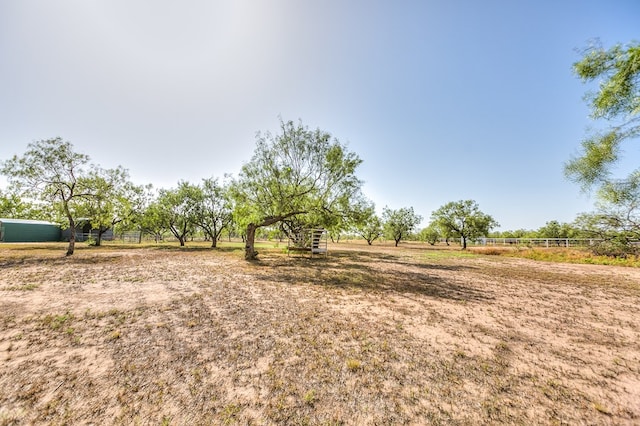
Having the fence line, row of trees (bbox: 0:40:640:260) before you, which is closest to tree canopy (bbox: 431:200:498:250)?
the fence line

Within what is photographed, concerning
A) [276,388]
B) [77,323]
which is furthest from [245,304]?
[276,388]

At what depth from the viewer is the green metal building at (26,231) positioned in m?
33.6

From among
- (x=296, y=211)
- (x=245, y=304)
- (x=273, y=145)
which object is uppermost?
(x=273, y=145)

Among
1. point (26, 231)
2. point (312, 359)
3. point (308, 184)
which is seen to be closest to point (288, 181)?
point (308, 184)

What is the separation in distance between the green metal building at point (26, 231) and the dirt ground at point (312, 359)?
4398 cm

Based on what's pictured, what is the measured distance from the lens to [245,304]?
6.38 m

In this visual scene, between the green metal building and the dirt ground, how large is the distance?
44.0m

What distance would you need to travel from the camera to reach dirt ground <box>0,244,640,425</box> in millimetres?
2568

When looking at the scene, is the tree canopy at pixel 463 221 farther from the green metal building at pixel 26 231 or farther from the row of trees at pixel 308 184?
the green metal building at pixel 26 231

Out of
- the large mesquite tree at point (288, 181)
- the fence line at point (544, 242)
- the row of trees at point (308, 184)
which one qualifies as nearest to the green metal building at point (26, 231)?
the row of trees at point (308, 184)

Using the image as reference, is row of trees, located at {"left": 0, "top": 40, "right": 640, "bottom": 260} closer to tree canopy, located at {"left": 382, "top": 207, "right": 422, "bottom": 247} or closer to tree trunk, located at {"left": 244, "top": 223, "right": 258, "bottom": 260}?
tree trunk, located at {"left": 244, "top": 223, "right": 258, "bottom": 260}

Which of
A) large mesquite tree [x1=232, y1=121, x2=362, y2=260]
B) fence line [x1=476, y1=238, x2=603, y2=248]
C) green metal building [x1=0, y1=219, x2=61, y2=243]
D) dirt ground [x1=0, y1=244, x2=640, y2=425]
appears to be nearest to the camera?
dirt ground [x1=0, y1=244, x2=640, y2=425]

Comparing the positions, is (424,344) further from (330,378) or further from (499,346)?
(330,378)

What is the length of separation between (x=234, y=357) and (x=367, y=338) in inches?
92.2
